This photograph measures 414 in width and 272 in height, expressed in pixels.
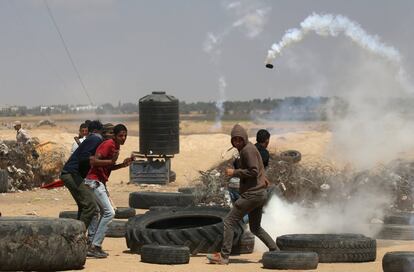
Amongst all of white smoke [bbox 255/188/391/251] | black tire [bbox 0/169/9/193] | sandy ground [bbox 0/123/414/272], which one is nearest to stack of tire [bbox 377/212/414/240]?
white smoke [bbox 255/188/391/251]

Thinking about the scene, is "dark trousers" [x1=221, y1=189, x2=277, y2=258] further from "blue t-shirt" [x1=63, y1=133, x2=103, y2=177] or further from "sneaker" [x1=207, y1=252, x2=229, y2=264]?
"blue t-shirt" [x1=63, y1=133, x2=103, y2=177]

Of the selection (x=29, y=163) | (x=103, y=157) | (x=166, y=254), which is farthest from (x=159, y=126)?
(x=166, y=254)

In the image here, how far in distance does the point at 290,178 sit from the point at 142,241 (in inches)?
283

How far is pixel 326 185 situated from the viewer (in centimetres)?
2067

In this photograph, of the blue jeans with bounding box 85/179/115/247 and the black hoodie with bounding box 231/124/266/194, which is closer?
the black hoodie with bounding box 231/124/266/194

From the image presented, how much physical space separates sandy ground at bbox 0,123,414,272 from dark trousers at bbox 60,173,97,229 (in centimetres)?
58

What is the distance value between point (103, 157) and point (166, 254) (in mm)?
1523

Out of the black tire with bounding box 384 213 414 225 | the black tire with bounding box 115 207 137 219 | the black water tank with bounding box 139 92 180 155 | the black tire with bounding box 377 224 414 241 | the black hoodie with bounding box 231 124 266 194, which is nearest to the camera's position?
the black hoodie with bounding box 231 124 266 194

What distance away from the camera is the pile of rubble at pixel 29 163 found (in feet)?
83.7

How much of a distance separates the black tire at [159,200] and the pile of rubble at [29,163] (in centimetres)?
511

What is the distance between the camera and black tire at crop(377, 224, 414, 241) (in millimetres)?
16328

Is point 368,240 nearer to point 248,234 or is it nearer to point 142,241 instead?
point 248,234

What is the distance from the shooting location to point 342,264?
13117mm

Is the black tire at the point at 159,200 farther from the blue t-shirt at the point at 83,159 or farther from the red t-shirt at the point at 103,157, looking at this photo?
the red t-shirt at the point at 103,157
